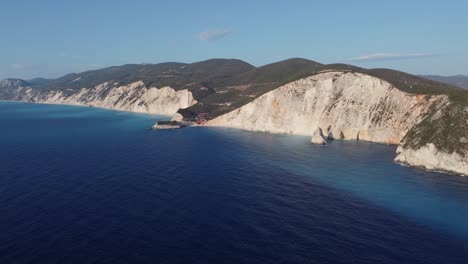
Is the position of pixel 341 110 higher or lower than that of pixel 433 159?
higher

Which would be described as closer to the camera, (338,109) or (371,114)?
(371,114)

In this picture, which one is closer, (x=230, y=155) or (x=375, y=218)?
(x=375, y=218)

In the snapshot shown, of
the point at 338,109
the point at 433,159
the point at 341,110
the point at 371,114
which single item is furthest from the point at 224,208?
the point at 338,109

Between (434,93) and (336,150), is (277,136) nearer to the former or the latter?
(336,150)

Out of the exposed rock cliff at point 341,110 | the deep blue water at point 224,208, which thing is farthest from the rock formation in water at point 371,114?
the deep blue water at point 224,208

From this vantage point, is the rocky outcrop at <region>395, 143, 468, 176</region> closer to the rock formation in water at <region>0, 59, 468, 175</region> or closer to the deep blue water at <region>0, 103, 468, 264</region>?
the rock formation in water at <region>0, 59, 468, 175</region>

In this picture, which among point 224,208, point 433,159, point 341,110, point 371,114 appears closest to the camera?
point 224,208

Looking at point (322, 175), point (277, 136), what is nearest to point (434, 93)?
point (277, 136)

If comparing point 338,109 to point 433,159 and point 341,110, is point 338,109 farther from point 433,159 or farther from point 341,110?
point 433,159

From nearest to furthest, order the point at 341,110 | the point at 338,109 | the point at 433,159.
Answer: the point at 433,159 < the point at 341,110 < the point at 338,109
